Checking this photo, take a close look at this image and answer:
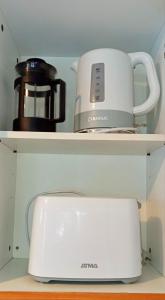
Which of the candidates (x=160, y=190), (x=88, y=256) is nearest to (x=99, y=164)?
(x=160, y=190)

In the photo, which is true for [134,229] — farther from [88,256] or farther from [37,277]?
[37,277]

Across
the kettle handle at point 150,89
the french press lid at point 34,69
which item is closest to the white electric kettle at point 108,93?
the kettle handle at point 150,89

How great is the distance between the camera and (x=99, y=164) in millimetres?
1121

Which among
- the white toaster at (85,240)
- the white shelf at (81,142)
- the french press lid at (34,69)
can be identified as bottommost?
the white toaster at (85,240)

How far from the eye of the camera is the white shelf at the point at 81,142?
2.74 ft

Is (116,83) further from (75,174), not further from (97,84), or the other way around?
(75,174)

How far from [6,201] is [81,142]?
0.94 ft

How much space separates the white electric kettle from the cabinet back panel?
8.9 inches

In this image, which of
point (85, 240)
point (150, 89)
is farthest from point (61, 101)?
point (85, 240)

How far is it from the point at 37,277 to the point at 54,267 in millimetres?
46

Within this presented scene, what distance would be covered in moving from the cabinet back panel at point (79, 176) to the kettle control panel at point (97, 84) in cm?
28

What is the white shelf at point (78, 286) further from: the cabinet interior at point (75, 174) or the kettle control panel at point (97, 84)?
the kettle control panel at point (97, 84)

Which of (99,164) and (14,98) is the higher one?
(14,98)

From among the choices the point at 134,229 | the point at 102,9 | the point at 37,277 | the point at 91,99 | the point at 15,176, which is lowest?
the point at 37,277
